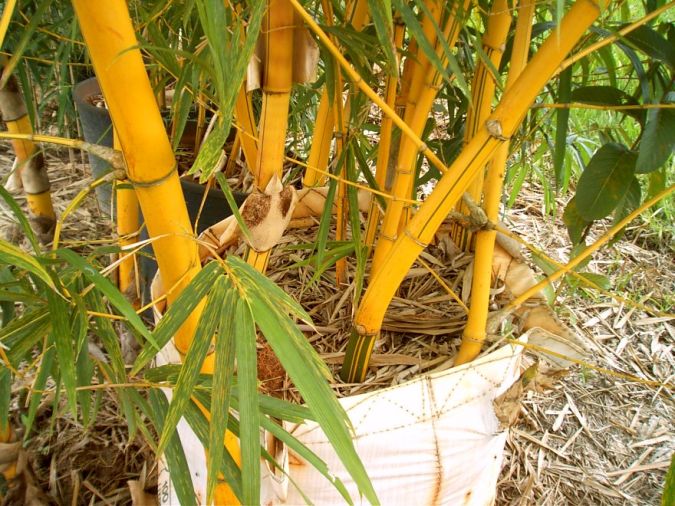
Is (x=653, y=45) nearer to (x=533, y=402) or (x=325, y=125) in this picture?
(x=325, y=125)

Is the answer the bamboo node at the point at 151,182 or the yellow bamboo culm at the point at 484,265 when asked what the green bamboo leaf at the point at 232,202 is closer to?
the bamboo node at the point at 151,182

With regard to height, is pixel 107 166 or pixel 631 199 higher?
pixel 631 199

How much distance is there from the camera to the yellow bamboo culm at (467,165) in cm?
41

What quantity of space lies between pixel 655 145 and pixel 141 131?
421 mm

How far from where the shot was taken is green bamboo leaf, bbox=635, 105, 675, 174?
522 mm

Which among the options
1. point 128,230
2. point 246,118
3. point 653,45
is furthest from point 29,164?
point 653,45

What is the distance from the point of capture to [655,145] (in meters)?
0.52

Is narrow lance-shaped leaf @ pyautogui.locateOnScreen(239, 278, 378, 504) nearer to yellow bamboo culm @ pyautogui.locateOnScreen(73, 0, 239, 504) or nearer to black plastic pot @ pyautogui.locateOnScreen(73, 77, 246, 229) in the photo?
yellow bamboo culm @ pyautogui.locateOnScreen(73, 0, 239, 504)

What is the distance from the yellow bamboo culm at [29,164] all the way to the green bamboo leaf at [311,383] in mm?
698

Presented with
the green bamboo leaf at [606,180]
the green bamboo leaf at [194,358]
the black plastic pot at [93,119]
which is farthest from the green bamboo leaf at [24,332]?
the black plastic pot at [93,119]

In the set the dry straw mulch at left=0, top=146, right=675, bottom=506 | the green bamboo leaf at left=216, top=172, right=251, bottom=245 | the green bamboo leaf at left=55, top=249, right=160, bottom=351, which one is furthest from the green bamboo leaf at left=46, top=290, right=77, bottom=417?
the dry straw mulch at left=0, top=146, right=675, bottom=506

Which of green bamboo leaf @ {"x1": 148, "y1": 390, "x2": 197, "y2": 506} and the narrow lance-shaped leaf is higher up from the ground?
the narrow lance-shaped leaf

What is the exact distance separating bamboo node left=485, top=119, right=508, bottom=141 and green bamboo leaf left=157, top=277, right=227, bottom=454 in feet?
0.77

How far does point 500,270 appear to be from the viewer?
0.77 m
